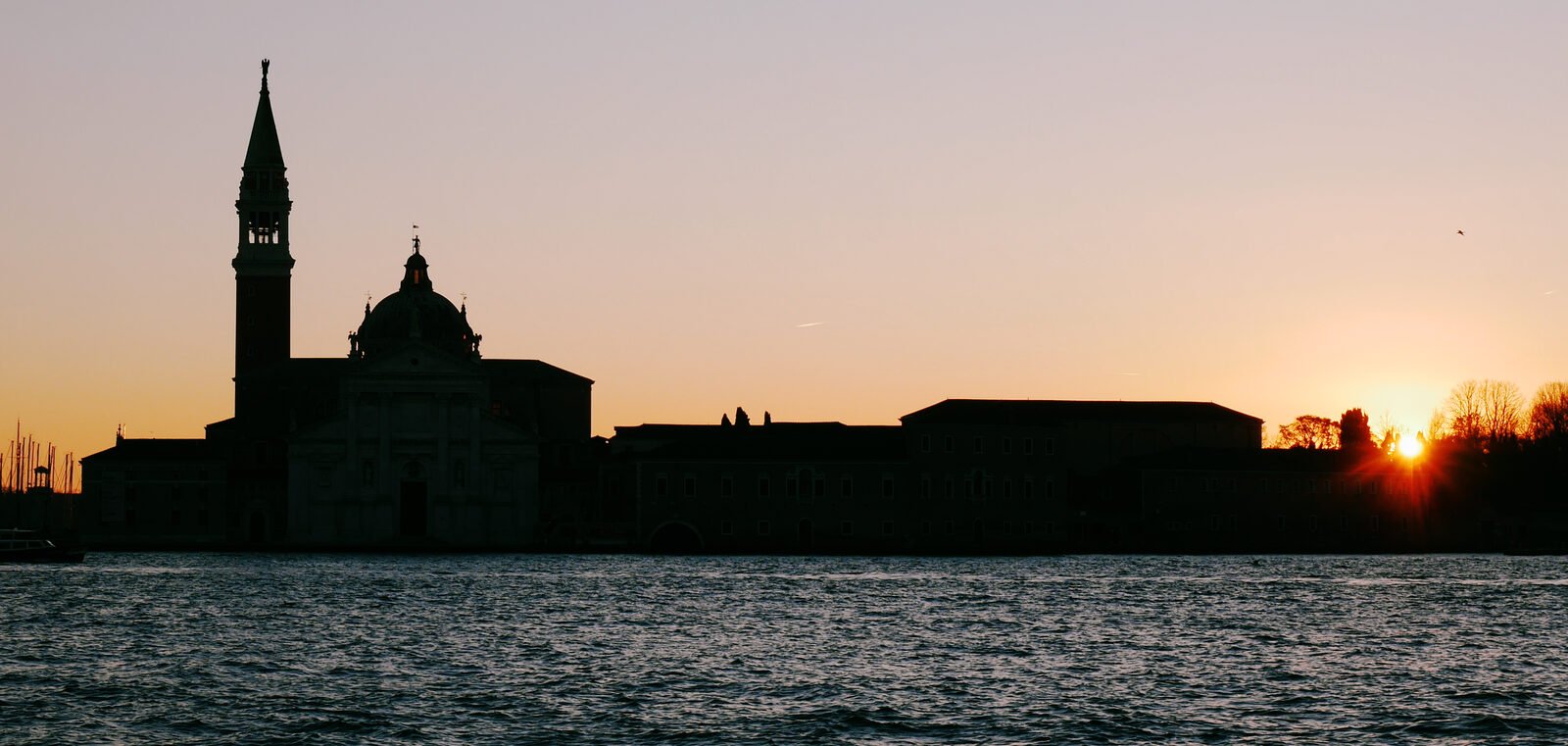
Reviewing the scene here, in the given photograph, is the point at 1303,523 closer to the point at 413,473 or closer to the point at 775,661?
the point at 413,473

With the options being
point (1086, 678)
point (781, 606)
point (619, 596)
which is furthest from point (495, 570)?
point (1086, 678)

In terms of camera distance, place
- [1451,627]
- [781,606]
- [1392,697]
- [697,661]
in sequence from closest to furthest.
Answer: [1392,697] → [697,661] → [1451,627] → [781,606]

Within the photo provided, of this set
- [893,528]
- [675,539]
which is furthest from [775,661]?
[893,528]

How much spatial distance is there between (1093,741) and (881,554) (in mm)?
71601

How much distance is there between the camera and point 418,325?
118375mm

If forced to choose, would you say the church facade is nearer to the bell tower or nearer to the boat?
the bell tower

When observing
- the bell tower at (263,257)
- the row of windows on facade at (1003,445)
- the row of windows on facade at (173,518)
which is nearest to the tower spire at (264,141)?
the bell tower at (263,257)

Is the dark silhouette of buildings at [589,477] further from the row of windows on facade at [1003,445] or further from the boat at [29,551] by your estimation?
the boat at [29,551]

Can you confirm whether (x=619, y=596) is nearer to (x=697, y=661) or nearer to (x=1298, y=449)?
(x=697, y=661)

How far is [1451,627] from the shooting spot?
53.3m

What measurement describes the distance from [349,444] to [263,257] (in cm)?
1617

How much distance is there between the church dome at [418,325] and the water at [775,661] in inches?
1740

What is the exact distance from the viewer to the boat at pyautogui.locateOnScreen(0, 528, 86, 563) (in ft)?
305

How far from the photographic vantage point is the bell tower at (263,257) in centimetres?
11862
